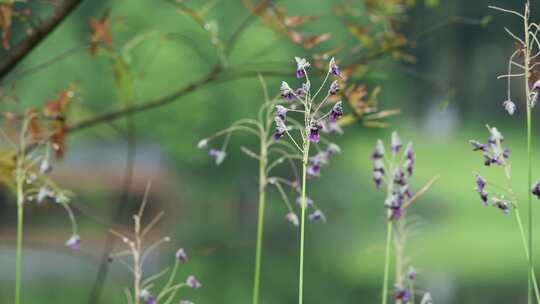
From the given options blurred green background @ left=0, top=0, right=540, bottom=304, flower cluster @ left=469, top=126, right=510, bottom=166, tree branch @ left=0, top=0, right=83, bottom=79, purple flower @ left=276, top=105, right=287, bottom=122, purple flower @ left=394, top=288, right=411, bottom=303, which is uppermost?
blurred green background @ left=0, top=0, right=540, bottom=304

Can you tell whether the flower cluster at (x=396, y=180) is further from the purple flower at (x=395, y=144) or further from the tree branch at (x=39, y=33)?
the tree branch at (x=39, y=33)

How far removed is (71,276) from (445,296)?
657 centimetres

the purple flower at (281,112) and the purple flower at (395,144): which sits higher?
the purple flower at (395,144)

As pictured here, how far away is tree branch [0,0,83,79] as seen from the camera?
4156mm

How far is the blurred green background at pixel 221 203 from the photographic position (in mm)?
17953

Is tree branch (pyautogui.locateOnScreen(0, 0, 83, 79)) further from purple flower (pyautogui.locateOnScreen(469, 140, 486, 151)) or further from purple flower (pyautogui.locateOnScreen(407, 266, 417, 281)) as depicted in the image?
purple flower (pyautogui.locateOnScreen(469, 140, 486, 151))

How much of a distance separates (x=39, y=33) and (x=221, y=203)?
1087 inches

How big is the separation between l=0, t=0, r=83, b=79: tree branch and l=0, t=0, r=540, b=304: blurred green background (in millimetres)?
9629

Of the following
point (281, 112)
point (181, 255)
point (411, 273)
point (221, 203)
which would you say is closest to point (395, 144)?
point (411, 273)

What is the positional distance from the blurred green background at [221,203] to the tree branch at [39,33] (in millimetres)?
9629

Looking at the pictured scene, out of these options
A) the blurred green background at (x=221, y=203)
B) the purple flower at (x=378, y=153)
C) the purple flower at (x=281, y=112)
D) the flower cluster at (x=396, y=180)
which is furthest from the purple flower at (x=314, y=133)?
the blurred green background at (x=221, y=203)

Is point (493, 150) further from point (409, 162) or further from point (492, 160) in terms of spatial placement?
point (409, 162)

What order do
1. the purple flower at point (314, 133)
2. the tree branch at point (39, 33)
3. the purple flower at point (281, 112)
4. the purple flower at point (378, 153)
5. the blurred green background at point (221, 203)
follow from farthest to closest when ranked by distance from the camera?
the blurred green background at point (221, 203) → the tree branch at point (39, 33) → the purple flower at point (378, 153) → the purple flower at point (281, 112) → the purple flower at point (314, 133)

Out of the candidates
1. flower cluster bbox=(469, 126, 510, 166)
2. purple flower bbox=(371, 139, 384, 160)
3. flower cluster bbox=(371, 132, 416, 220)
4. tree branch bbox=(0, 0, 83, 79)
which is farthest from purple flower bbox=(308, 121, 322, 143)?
tree branch bbox=(0, 0, 83, 79)
